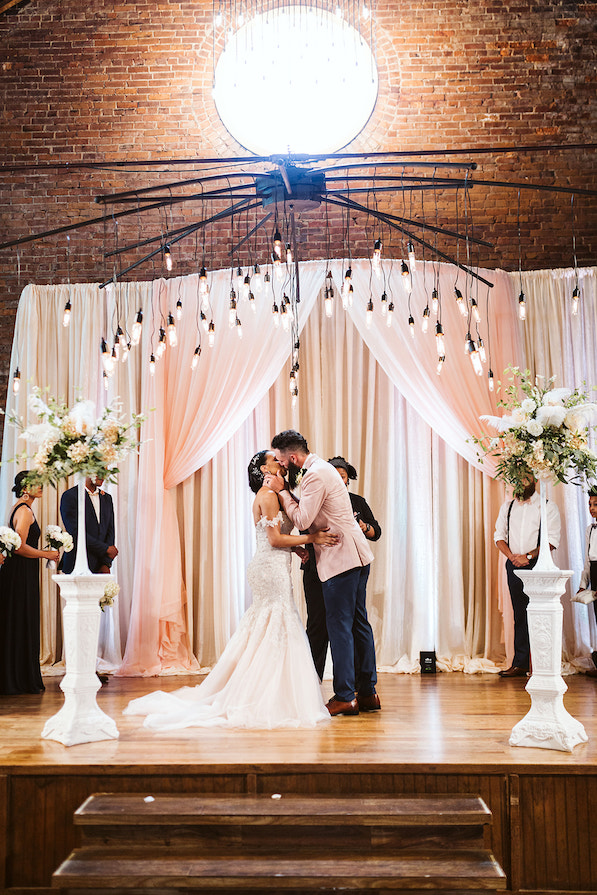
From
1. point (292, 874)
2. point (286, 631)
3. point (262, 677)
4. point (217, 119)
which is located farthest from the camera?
point (217, 119)

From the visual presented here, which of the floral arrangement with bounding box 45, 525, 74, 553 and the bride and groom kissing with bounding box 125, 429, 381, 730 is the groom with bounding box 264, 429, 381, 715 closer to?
the bride and groom kissing with bounding box 125, 429, 381, 730

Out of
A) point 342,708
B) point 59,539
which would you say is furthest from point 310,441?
point 342,708

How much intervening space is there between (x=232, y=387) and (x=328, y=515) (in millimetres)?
2588

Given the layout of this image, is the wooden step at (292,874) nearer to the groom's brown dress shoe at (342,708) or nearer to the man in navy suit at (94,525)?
the groom's brown dress shoe at (342,708)

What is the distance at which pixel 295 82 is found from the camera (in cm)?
806

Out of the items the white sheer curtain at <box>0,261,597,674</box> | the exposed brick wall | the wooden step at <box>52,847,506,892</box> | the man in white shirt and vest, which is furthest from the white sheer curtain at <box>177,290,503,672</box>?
the wooden step at <box>52,847,506,892</box>

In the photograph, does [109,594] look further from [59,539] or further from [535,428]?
[535,428]

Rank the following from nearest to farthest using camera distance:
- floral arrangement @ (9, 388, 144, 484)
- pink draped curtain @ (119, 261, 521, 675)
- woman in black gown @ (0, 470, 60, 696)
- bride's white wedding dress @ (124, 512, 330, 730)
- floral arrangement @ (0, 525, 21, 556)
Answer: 1. floral arrangement @ (9, 388, 144, 484)
2. bride's white wedding dress @ (124, 512, 330, 730)
3. floral arrangement @ (0, 525, 21, 556)
4. woman in black gown @ (0, 470, 60, 696)
5. pink draped curtain @ (119, 261, 521, 675)

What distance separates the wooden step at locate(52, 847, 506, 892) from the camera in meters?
3.58

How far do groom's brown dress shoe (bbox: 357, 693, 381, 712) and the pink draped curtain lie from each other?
7.67 ft

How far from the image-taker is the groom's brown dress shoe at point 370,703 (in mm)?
5793

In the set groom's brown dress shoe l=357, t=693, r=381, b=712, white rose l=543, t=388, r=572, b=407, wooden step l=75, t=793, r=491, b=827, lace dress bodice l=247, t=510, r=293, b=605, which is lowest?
wooden step l=75, t=793, r=491, b=827

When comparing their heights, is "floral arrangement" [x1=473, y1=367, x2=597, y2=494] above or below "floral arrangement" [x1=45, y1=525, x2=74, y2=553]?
above

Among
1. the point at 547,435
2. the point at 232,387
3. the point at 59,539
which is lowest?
the point at 59,539
